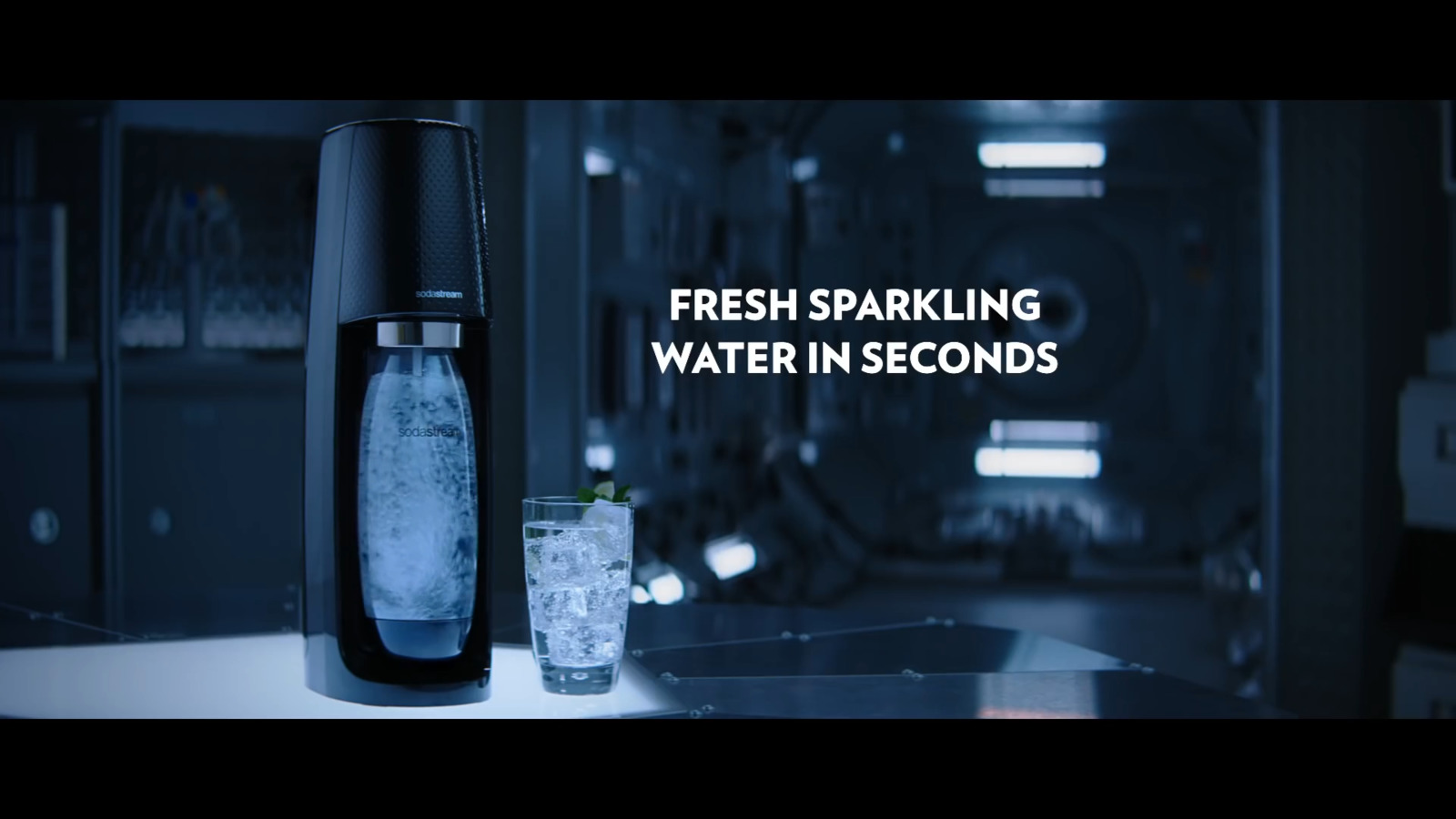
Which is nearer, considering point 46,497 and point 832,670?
point 832,670

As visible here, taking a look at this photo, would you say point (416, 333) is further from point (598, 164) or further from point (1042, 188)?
point (1042, 188)

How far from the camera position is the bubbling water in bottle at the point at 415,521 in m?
0.98

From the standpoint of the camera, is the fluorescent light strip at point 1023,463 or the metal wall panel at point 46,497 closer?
the metal wall panel at point 46,497

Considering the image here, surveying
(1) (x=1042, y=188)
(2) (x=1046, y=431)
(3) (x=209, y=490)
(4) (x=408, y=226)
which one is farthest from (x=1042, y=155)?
(4) (x=408, y=226)

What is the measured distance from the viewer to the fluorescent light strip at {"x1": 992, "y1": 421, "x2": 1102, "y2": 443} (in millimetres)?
3385

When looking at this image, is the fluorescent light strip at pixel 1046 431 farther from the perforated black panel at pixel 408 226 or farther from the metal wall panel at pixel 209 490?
the perforated black panel at pixel 408 226

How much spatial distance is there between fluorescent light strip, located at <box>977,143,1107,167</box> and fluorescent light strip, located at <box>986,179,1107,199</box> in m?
0.05

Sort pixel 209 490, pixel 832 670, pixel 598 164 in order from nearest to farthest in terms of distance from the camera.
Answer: pixel 832 670 → pixel 209 490 → pixel 598 164

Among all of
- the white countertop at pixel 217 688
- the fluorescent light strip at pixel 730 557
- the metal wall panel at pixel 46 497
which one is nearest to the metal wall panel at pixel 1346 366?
the fluorescent light strip at pixel 730 557

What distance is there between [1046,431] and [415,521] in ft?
8.79

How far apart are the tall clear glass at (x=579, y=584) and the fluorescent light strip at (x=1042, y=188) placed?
8.84 feet

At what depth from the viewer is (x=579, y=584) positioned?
0.96 metres

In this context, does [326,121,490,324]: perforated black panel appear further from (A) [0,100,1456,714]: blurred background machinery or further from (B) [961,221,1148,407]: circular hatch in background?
(B) [961,221,1148,407]: circular hatch in background
